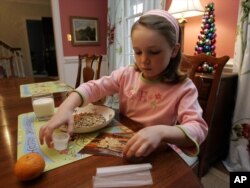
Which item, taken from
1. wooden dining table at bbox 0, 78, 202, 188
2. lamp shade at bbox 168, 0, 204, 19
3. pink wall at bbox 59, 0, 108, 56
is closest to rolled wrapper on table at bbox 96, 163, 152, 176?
wooden dining table at bbox 0, 78, 202, 188

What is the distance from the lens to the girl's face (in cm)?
63

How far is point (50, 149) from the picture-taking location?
53cm

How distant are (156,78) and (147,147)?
0.43 metres

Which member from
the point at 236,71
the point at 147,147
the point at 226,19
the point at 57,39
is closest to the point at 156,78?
the point at 147,147

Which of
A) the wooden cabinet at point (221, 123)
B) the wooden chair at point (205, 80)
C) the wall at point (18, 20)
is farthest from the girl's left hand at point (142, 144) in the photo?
the wall at point (18, 20)

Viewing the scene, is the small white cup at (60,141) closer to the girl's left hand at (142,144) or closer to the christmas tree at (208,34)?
the girl's left hand at (142,144)

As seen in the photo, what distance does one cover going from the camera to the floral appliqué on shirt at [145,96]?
0.79 metres

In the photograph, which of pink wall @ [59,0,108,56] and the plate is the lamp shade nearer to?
the plate

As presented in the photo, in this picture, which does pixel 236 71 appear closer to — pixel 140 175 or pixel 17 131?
pixel 140 175

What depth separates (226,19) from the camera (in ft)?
5.14

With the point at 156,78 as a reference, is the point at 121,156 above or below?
below

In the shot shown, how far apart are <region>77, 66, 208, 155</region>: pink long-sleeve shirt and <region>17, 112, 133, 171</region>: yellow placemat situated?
7.2 inches

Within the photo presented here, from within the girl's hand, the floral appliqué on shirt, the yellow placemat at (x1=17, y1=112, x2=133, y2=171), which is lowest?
the yellow placemat at (x1=17, y1=112, x2=133, y2=171)

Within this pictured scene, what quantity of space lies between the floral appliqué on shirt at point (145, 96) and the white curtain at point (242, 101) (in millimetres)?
938
